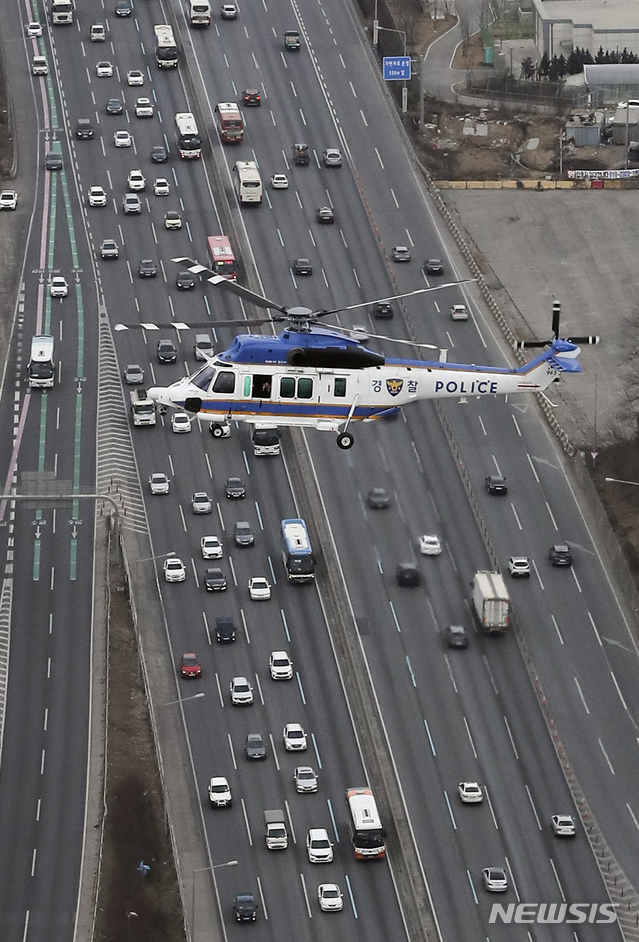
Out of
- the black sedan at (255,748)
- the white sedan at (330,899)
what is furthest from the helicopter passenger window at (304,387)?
the black sedan at (255,748)

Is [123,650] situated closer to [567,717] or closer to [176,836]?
[176,836]

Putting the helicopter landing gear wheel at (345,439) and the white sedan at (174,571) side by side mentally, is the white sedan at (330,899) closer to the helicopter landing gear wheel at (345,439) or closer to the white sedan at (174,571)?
the helicopter landing gear wheel at (345,439)

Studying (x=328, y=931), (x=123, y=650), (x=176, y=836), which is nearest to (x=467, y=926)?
(x=328, y=931)

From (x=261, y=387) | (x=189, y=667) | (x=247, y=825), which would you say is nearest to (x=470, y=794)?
(x=247, y=825)

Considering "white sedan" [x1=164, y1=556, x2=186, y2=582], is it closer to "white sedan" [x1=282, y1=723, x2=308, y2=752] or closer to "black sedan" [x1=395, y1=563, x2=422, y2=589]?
"black sedan" [x1=395, y1=563, x2=422, y2=589]

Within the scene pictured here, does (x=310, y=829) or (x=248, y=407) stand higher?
(x=248, y=407)

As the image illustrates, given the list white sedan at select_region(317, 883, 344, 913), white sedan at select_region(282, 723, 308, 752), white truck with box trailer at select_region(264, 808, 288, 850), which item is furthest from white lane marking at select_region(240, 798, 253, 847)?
white sedan at select_region(317, 883, 344, 913)
